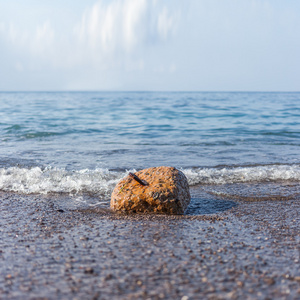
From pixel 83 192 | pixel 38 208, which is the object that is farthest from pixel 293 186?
pixel 38 208

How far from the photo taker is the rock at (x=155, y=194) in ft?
15.7

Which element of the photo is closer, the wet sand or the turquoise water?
the wet sand

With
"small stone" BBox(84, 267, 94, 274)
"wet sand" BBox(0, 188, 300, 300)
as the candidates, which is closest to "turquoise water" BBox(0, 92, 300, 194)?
"wet sand" BBox(0, 188, 300, 300)

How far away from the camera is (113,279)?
9.17ft

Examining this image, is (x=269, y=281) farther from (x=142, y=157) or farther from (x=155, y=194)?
(x=142, y=157)

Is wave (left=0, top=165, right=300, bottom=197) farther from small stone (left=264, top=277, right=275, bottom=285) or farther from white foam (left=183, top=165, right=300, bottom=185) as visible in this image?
small stone (left=264, top=277, right=275, bottom=285)

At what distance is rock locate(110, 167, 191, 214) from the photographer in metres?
4.78

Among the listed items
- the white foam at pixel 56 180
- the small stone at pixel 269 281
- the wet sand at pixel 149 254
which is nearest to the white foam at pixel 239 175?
the white foam at pixel 56 180

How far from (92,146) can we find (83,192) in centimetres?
540

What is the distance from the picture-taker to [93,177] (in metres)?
7.16

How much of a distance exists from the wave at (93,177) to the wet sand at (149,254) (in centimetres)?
119

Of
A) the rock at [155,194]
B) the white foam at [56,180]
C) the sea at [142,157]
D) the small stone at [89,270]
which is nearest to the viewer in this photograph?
the small stone at [89,270]

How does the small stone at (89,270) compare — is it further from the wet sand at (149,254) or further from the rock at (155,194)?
the rock at (155,194)

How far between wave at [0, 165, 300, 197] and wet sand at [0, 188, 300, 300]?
1189mm
